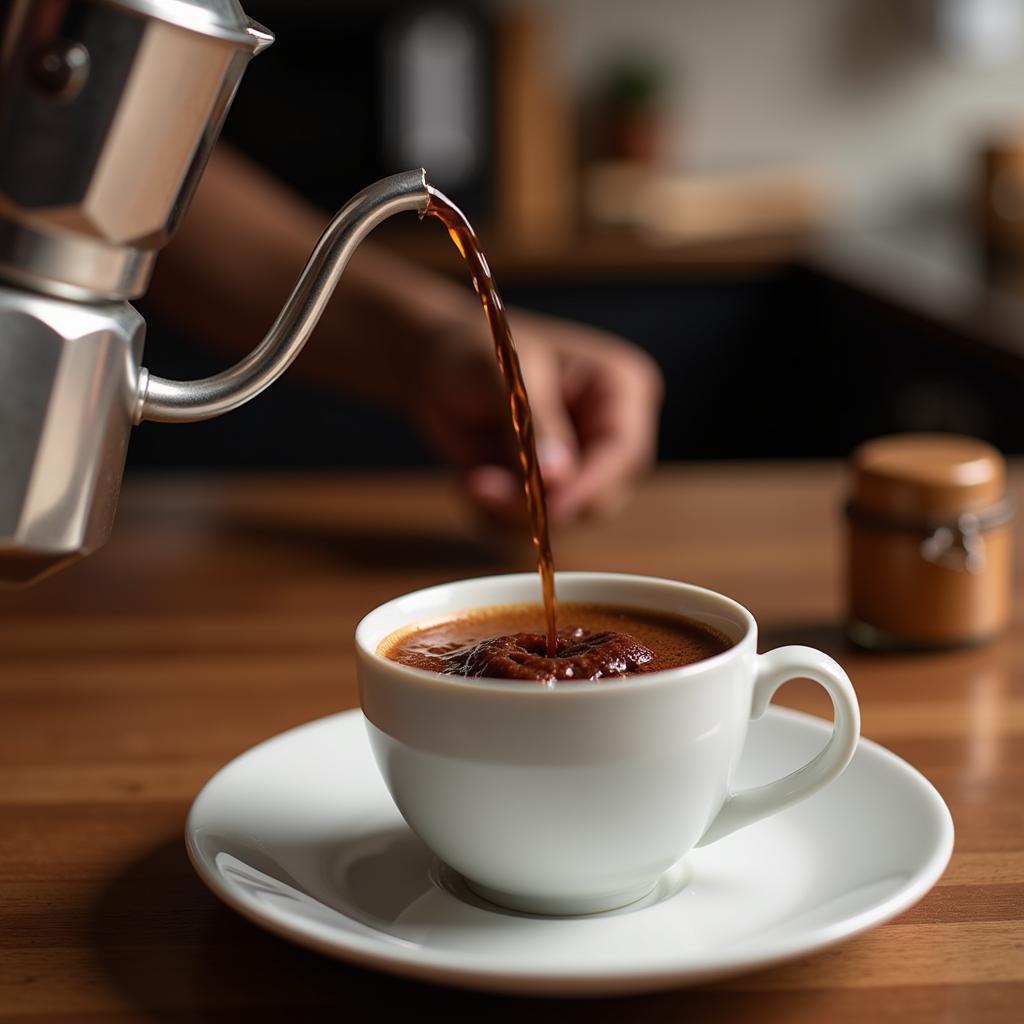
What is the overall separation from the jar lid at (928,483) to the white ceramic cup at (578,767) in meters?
0.43

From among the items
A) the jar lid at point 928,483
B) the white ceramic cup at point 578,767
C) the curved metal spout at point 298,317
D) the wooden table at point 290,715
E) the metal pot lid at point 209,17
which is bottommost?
the wooden table at point 290,715

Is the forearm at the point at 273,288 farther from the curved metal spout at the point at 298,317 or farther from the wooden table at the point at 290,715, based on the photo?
the curved metal spout at the point at 298,317

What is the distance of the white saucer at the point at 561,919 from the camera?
560 mm

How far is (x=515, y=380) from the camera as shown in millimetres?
801

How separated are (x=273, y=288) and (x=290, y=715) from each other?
0.93m

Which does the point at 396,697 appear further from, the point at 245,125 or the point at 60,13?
the point at 245,125

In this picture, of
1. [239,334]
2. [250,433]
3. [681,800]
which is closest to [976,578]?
[681,800]

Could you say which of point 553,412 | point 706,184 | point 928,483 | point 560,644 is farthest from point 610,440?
point 706,184

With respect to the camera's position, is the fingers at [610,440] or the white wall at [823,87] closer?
the fingers at [610,440]

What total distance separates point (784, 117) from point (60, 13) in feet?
16.0

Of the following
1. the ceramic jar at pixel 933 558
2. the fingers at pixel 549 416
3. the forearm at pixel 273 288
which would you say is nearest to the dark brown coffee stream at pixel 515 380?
the ceramic jar at pixel 933 558

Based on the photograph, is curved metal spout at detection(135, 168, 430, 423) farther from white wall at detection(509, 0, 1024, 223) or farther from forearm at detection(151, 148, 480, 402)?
white wall at detection(509, 0, 1024, 223)

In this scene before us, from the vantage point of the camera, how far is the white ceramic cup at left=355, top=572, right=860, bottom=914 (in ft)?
2.05

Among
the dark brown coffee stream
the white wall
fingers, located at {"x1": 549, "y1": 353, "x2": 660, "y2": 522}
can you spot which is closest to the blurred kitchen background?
the white wall
